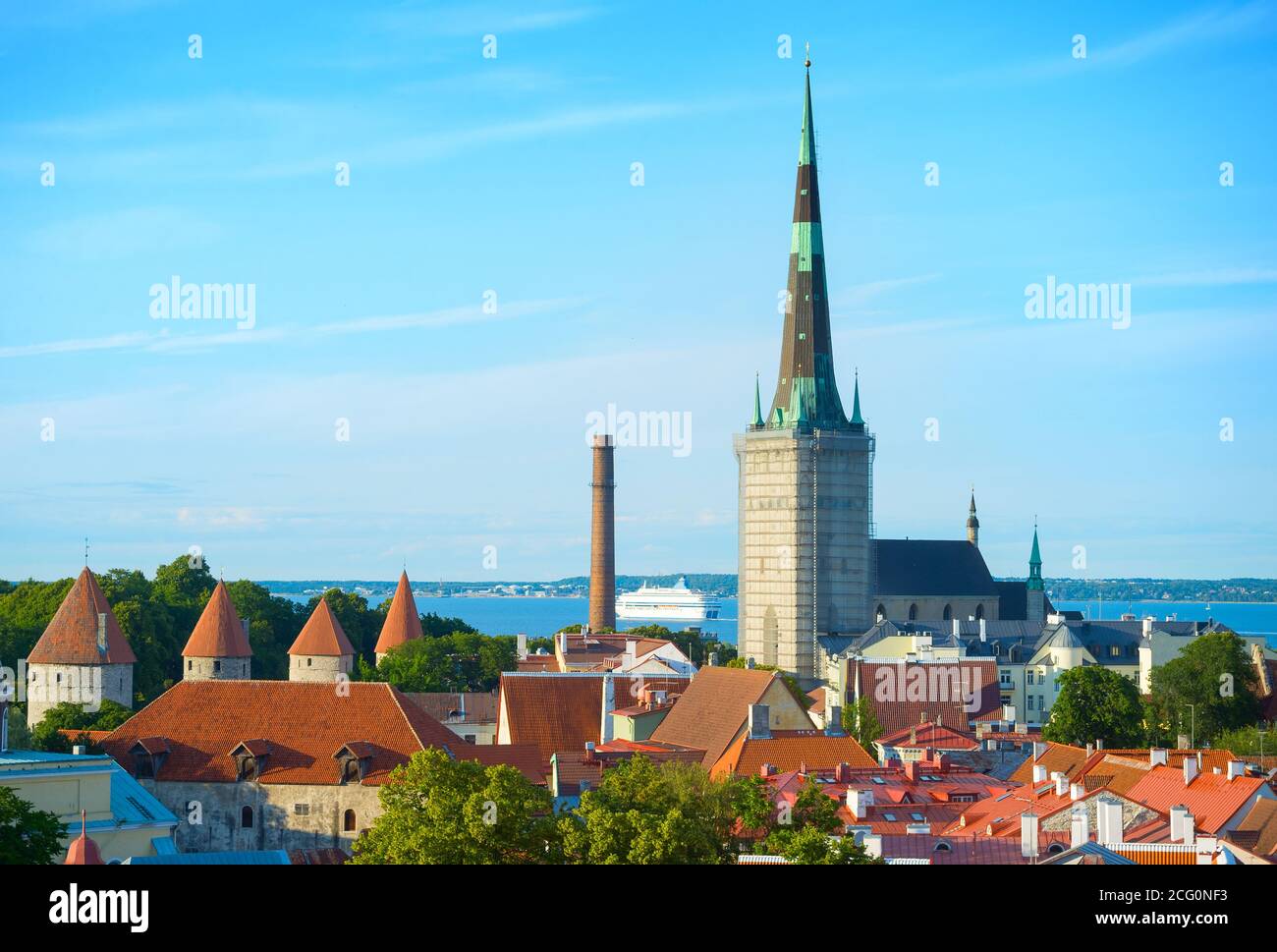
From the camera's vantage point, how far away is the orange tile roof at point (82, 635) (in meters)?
65.0

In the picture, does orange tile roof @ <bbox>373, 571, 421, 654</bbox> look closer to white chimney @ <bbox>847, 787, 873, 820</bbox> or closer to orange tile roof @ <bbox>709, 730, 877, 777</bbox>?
orange tile roof @ <bbox>709, 730, 877, 777</bbox>

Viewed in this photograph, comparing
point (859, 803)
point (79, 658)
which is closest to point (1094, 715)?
point (859, 803)

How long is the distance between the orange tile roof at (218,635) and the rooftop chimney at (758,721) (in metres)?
25.8

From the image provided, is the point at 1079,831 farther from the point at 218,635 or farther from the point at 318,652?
the point at 318,652

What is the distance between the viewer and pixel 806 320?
10519cm

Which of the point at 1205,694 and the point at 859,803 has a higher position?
the point at 1205,694

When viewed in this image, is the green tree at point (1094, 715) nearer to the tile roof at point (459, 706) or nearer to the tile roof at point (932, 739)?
the tile roof at point (932, 739)

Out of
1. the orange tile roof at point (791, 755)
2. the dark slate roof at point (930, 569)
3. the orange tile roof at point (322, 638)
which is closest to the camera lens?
the orange tile roof at point (791, 755)

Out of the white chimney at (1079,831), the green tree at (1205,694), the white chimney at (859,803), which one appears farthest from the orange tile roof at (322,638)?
the white chimney at (1079,831)

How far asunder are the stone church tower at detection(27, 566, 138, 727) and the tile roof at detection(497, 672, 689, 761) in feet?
53.3

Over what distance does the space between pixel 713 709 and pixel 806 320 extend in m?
54.4
